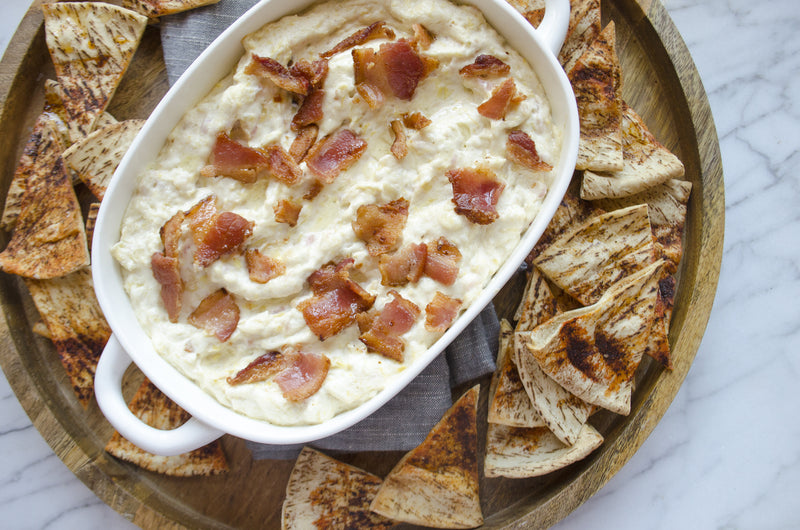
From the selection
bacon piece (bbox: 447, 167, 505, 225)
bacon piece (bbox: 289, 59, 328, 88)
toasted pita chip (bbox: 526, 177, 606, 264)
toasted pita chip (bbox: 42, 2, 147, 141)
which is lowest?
toasted pita chip (bbox: 526, 177, 606, 264)

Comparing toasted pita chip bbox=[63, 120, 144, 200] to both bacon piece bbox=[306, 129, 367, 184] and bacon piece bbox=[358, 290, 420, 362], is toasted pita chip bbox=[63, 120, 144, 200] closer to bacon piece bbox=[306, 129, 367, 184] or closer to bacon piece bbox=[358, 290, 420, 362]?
bacon piece bbox=[306, 129, 367, 184]

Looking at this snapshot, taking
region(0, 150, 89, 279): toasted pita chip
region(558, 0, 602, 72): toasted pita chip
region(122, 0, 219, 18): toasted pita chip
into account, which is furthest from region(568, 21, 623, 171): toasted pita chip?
region(0, 150, 89, 279): toasted pita chip

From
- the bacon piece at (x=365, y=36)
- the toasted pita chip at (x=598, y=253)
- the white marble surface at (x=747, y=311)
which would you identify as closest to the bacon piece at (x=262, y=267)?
the bacon piece at (x=365, y=36)

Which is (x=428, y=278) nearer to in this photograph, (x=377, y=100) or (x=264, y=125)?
(x=377, y=100)

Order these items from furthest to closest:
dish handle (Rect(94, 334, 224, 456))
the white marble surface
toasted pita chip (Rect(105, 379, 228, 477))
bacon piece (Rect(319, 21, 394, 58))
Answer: the white marble surface, toasted pita chip (Rect(105, 379, 228, 477)), bacon piece (Rect(319, 21, 394, 58)), dish handle (Rect(94, 334, 224, 456))

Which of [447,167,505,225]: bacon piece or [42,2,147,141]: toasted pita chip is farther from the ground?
[42,2,147,141]: toasted pita chip

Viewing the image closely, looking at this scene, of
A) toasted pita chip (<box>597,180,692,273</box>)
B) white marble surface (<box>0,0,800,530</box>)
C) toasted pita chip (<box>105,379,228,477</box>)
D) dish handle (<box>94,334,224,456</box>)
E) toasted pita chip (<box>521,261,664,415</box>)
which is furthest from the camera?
white marble surface (<box>0,0,800,530</box>)

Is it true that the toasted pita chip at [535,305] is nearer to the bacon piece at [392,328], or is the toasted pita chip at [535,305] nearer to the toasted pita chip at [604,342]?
the toasted pita chip at [604,342]
